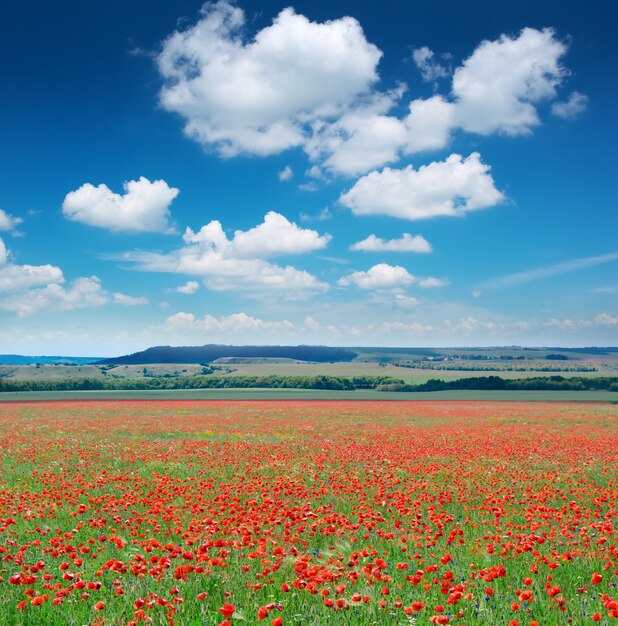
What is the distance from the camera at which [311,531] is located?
332 inches

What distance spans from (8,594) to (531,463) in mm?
13693

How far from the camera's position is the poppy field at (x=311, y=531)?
216 inches

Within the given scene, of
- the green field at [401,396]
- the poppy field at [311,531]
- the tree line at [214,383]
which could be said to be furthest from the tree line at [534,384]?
the poppy field at [311,531]

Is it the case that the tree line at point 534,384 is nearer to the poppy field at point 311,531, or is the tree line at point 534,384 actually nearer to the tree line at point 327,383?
the tree line at point 327,383

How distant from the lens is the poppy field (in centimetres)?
548

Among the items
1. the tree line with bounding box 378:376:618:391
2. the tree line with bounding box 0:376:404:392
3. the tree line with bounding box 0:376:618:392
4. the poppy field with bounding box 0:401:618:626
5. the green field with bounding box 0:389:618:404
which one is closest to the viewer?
the poppy field with bounding box 0:401:618:626

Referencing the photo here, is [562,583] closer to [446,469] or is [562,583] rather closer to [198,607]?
[198,607]

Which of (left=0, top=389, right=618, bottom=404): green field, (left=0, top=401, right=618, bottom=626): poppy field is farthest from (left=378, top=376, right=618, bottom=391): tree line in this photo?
(left=0, top=401, right=618, bottom=626): poppy field

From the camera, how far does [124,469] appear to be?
1496cm

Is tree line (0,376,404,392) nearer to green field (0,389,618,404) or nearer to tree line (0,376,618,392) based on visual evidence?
tree line (0,376,618,392)

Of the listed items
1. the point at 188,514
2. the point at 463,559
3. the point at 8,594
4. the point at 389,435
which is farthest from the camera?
the point at 389,435

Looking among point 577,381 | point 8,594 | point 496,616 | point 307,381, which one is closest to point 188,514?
point 8,594

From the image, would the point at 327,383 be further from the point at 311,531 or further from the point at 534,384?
the point at 311,531

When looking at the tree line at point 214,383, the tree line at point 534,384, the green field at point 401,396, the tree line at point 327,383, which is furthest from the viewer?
the tree line at point 214,383
